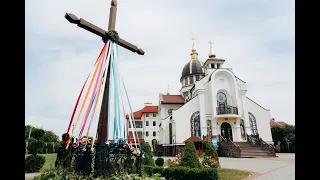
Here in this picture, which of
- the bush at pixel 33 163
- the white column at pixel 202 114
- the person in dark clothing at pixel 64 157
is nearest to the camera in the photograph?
the person in dark clothing at pixel 64 157

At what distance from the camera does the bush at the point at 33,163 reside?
498 inches

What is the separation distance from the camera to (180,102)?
3672cm

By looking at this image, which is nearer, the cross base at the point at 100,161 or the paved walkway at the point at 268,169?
the cross base at the point at 100,161

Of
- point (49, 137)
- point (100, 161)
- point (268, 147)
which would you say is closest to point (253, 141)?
point (268, 147)

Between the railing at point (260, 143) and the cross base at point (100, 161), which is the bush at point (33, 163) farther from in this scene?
the railing at point (260, 143)

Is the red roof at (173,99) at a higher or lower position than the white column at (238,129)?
higher

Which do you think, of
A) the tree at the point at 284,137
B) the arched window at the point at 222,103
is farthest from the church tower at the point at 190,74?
the tree at the point at 284,137

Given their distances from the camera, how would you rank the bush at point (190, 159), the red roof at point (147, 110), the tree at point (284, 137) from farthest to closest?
1. the red roof at point (147, 110)
2. the tree at point (284, 137)
3. the bush at point (190, 159)

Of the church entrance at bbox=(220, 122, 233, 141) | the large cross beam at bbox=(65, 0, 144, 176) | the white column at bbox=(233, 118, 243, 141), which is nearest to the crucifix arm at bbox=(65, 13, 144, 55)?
the large cross beam at bbox=(65, 0, 144, 176)

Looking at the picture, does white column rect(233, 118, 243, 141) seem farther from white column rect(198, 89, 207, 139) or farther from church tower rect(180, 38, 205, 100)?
church tower rect(180, 38, 205, 100)

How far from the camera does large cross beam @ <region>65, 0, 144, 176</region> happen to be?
6.42 meters

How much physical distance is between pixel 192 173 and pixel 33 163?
389 inches
